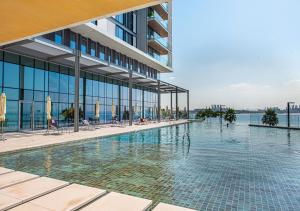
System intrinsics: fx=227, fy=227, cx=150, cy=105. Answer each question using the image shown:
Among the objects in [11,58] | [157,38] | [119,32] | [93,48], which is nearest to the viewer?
[11,58]

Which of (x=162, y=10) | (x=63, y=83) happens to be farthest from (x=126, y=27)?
(x=63, y=83)

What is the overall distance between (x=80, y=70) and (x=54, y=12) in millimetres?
19931

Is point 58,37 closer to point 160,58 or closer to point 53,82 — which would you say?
point 53,82

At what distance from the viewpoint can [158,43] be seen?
40562 mm

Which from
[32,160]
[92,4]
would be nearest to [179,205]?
[92,4]

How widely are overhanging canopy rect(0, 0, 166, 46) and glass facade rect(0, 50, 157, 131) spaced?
13.5 metres

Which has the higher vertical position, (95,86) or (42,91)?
(95,86)

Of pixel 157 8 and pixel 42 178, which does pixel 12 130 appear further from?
pixel 157 8

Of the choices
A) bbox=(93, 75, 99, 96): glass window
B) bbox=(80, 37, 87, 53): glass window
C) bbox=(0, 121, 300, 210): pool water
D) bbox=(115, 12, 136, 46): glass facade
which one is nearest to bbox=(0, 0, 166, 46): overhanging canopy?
bbox=(0, 121, 300, 210): pool water

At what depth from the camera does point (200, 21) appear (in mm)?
19359

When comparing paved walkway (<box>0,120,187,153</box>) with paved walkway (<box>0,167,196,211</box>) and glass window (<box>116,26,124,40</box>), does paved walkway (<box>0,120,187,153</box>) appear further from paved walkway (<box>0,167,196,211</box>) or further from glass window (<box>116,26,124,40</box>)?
glass window (<box>116,26,124,40</box>)

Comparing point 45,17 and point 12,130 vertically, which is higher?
point 45,17

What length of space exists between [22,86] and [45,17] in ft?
50.6

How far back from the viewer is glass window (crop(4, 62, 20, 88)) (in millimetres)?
16594
